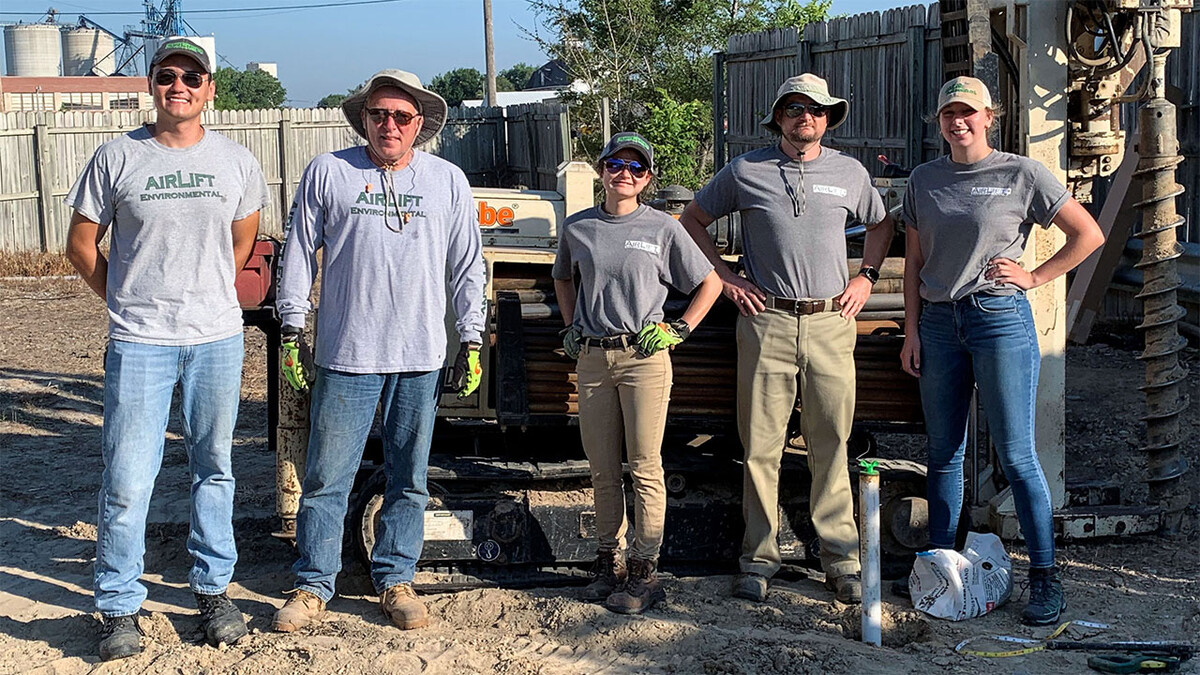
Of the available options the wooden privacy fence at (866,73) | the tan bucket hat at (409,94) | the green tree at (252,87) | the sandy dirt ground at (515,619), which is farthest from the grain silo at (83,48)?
the tan bucket hat at (409,94)

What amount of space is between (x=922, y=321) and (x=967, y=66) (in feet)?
5.29

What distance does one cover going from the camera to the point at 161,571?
620cm

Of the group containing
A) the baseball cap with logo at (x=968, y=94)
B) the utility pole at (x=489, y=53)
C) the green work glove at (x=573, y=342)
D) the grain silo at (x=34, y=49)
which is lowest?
the green work glove at (x=573, y=342)

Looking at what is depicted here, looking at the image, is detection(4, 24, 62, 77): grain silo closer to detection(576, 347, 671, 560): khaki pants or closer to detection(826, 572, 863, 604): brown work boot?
detection(576, 347, 671, 560): khaki pants

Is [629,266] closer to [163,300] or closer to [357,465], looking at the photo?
[357,465]

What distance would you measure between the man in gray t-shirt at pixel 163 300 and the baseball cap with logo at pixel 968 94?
8.96ft

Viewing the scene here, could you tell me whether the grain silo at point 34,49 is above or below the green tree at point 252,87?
above

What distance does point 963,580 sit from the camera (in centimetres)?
539

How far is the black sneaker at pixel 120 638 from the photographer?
495 centimetres

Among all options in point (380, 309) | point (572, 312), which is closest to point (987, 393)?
point (572, 312)

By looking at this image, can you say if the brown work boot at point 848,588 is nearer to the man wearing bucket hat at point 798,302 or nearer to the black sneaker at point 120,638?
the man wearing bucket hat at point 798,302

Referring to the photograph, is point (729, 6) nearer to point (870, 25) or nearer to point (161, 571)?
point (870, 25)

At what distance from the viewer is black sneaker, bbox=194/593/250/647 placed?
508cm

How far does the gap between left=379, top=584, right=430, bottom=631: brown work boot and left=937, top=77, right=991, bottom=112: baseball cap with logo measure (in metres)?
2.89
